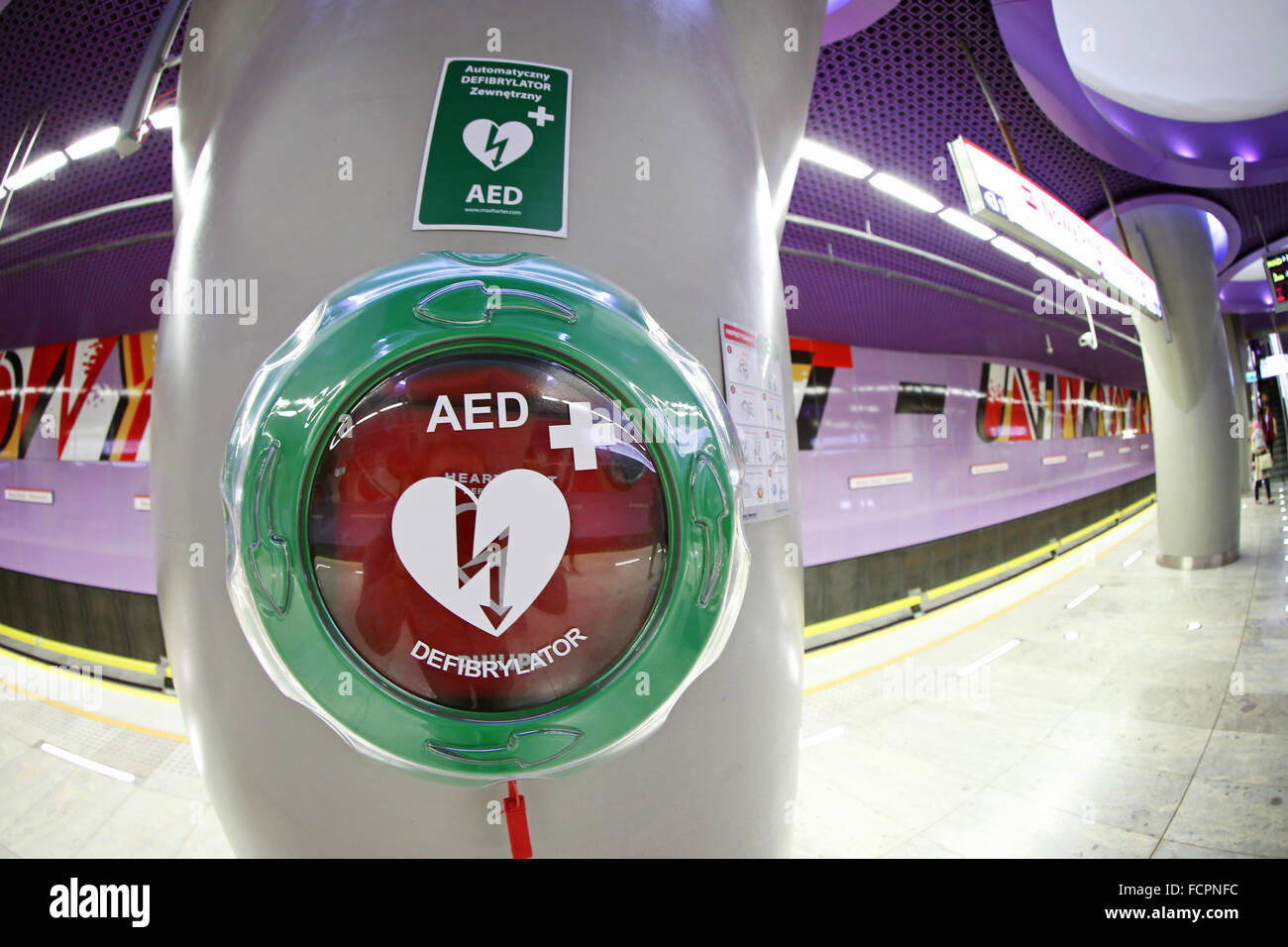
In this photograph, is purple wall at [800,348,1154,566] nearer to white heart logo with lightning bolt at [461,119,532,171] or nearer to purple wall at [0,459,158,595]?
white heart logo with lightning bolt at [461,119,532,171]

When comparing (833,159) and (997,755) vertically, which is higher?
(833,159)

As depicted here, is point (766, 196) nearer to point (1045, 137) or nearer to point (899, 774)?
point (899, 774)

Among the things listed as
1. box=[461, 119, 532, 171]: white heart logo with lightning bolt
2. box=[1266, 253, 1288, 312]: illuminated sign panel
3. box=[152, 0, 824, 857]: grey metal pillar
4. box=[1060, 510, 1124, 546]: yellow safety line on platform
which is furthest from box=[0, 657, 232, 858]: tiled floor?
box=[1060, 510, 1124, 546]: yellow safety line on platform

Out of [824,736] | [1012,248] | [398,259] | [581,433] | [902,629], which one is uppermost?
[1012,248]

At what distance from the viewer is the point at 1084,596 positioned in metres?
5.32

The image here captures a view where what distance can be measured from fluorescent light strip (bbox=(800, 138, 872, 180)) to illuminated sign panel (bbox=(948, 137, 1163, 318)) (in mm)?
482

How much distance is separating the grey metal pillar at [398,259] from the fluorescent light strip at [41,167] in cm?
275

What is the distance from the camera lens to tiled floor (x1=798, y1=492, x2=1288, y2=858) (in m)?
1.83

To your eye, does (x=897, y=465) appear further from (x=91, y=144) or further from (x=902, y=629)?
(x=91, y=144)

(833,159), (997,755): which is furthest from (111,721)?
(833,159)

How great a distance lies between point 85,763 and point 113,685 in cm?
200

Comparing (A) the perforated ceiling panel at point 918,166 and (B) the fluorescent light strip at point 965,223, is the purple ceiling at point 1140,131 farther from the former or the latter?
(B) the fluorescent light strip at point 965,223

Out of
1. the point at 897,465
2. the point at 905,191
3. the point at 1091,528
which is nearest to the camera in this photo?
the point at 905,191

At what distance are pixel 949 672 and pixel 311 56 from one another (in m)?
4.32
